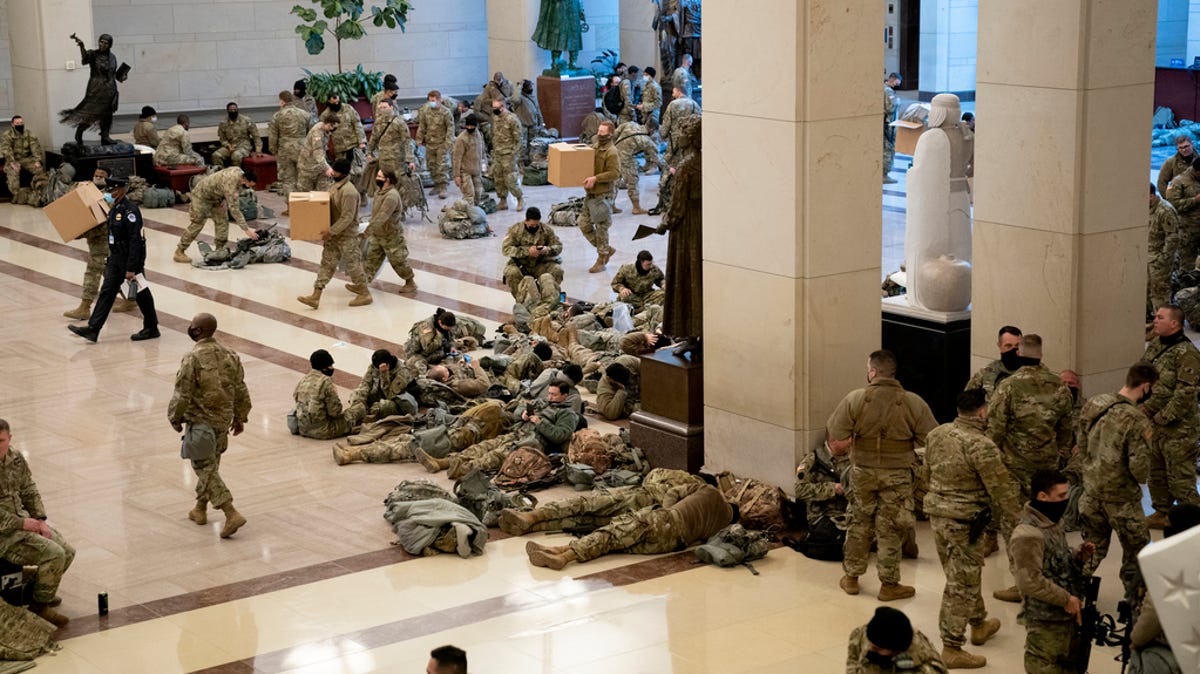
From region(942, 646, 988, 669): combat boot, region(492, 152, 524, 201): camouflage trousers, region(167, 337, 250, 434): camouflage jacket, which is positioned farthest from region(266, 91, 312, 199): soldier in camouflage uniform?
region(942, 646, 988, 669): combat boot

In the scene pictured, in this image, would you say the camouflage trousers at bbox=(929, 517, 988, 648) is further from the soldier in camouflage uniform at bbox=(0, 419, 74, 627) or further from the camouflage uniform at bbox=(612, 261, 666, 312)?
the camouflage uniform at bbox=(612, 261, 666, 312)

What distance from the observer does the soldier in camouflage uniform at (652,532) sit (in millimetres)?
9445

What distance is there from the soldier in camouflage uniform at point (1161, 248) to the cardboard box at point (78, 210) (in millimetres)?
9789

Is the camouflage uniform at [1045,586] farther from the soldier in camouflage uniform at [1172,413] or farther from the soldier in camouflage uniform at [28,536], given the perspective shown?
the soldier in camouflage uniform at [28,536]

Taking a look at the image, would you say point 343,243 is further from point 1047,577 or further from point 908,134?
point 1047,577

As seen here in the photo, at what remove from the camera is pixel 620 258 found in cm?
1847

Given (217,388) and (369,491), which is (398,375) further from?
(217,388)

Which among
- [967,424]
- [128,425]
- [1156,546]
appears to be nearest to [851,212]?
[967,424]

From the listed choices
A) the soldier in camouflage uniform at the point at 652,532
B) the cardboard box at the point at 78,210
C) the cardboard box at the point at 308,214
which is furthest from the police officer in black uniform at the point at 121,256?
the soldier in camouflage uniform at the point at 652,532

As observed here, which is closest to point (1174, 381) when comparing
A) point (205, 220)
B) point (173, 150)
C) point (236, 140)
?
point (205, 220)

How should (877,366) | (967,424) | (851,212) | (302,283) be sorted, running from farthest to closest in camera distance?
(302,283)
(851,212)
(877,366)
(967,424)

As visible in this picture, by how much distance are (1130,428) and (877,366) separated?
1346 millimetres

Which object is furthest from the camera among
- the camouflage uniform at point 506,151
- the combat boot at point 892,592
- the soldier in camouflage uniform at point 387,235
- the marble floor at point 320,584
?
the camouflage uniform at point 506,151

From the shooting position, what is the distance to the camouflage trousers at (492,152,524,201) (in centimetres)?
2097
